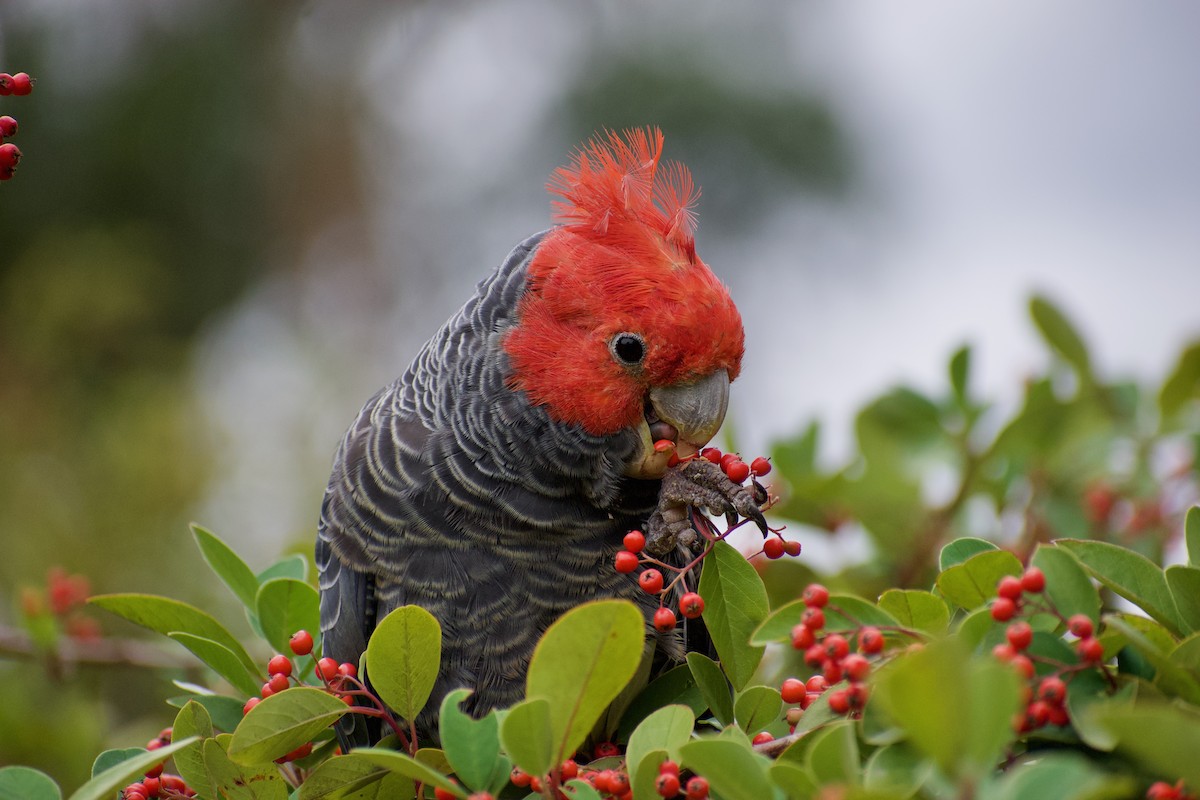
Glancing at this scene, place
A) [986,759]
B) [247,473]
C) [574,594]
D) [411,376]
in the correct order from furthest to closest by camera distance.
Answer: [247,473] < [411,376] < [574,594] < [986,759]

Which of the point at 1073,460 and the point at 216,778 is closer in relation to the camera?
the point at 216,778

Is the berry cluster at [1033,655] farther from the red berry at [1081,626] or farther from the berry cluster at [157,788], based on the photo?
the berry cluster at [157,788]

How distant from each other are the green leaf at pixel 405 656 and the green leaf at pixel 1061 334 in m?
1.51

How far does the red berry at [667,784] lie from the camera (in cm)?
92

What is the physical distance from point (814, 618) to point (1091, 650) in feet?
0.78

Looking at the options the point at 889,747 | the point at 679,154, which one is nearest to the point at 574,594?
the point at 889,747

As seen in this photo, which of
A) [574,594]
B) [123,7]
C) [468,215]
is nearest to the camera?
[574,594]

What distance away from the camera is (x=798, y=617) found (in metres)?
0.97

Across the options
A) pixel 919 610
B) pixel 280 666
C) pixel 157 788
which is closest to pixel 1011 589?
pixel 919 610

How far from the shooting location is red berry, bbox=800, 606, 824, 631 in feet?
3.08

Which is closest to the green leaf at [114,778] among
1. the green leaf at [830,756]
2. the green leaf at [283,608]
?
the green leaf at [830,756]

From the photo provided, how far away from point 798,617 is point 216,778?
67 cm

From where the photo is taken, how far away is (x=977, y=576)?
37.8 inches

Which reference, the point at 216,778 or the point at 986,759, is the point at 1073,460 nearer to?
the point at 986,759
